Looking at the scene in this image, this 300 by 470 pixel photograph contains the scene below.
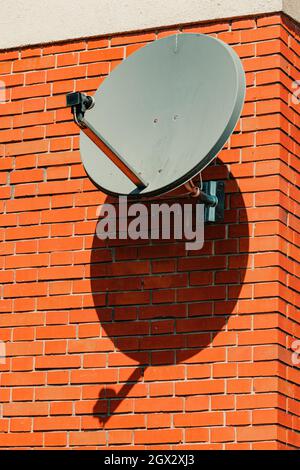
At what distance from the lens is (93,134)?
8188 mm

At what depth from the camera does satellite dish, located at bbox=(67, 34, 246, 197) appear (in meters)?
8.21

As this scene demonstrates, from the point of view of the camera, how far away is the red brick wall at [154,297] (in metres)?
8.51

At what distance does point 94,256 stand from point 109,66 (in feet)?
3.87

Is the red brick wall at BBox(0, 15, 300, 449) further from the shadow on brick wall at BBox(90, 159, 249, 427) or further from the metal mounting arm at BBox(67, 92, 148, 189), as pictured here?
the metal mounting arm at BBox(67, 92, 148, 189)

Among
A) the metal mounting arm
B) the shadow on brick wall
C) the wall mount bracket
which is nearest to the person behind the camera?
the metal mounting arm

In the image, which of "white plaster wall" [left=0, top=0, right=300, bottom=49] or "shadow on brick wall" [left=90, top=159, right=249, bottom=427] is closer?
"shadow on brick wall" [left=90, top=159, right=249, bottom=427]

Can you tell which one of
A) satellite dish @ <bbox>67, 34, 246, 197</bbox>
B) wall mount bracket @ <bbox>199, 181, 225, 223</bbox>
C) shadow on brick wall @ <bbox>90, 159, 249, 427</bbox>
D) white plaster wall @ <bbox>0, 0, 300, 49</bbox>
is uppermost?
white plaster wall @ <bbox>0, 0, 300, 49</bbox>

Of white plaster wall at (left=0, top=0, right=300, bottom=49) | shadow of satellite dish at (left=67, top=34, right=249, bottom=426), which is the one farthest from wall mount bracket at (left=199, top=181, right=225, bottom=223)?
white plaster wall at (left=0, top=0, right=300, bottom=49)

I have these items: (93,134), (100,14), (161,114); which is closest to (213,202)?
(161,114)

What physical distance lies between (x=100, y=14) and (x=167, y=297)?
73.3 inches

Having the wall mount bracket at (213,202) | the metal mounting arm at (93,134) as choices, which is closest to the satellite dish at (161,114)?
the metal mounting arm at (93,134)

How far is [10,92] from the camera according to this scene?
964 centimetres

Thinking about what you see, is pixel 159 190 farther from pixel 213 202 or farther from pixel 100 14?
pixel 100 14

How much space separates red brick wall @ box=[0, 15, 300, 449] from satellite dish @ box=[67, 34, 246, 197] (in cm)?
49
